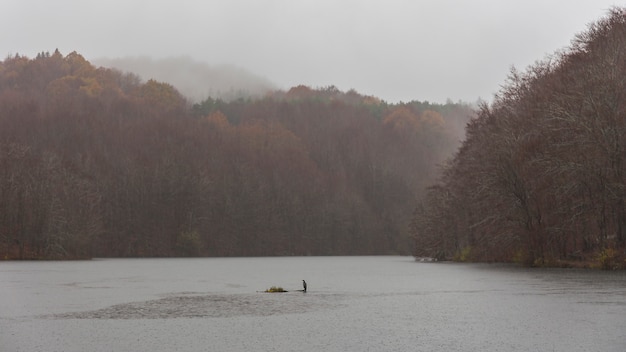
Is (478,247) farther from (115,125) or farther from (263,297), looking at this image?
(115,125)

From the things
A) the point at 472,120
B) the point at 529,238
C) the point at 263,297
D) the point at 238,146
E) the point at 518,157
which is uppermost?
the point at 238,146

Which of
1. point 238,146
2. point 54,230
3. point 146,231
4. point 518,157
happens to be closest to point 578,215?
point 518,157

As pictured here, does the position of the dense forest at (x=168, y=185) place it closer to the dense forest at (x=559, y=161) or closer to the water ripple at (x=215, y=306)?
the dense forest at (x=559, y=161)

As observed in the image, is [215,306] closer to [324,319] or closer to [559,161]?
[324,319]

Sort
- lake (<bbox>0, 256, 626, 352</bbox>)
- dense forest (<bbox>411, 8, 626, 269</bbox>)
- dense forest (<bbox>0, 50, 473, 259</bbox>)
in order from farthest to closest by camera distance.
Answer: dense forest (<bbox>0, 50, 473, 259</bbox>) < dense forest (<bbox>411, 8, 626, 269</bbox>) < lake (<bbox>0, 256, 626, 352</bbox>)

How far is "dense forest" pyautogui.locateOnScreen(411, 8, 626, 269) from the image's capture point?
55.6 meters

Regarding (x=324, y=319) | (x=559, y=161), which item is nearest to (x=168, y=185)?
(x=559, y=161)

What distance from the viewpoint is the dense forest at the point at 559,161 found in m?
55.6

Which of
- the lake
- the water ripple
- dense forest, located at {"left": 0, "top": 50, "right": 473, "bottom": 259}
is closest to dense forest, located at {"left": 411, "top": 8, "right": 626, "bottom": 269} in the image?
the lake

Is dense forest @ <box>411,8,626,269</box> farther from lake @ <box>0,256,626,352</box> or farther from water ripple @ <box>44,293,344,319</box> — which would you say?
water ripple @ <box>44,293,344,319</box>

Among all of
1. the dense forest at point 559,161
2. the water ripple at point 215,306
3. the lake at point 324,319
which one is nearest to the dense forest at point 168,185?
the dense forest at point 559,161

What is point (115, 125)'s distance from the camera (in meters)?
183

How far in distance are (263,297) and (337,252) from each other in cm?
13750

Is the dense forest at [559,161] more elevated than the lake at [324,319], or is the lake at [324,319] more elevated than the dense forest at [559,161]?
the dense forest at [559,161]
